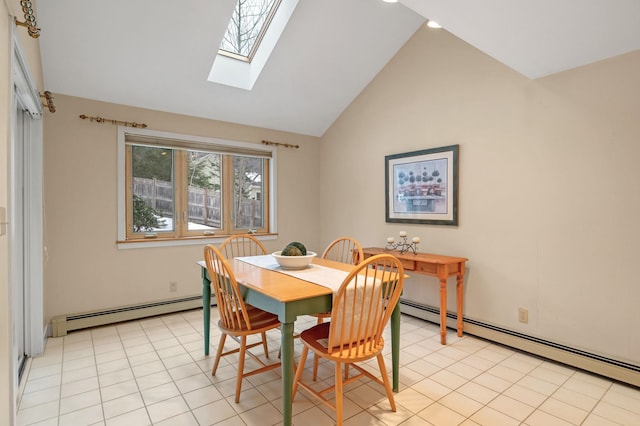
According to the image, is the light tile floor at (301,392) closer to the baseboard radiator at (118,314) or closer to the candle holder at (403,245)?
the baseboard radiator at (118,314)

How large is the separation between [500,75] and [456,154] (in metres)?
0.74

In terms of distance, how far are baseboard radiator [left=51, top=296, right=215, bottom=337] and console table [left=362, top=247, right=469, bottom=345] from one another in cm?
230

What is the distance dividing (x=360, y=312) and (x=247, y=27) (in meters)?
3.16

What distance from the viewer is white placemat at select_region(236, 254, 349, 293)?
2.06m

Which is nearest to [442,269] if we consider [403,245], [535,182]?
[403,245]

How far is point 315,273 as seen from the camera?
7.63 ft

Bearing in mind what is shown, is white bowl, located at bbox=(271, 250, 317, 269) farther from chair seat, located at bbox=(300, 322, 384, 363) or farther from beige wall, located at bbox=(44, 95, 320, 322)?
beige wall, located at bbox=(44, 95, 320, 322)

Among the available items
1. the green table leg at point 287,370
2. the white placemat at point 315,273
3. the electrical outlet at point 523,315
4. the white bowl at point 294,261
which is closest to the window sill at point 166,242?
the white placemat at point 315,273

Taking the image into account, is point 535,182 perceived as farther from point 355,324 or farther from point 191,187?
point 191,187

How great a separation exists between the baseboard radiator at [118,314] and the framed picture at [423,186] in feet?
7.88

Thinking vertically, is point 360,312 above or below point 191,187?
below

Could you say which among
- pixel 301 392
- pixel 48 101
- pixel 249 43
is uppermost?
pixel 249 43

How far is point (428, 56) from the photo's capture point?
352 cm

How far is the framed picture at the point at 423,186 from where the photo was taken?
10.9ft
